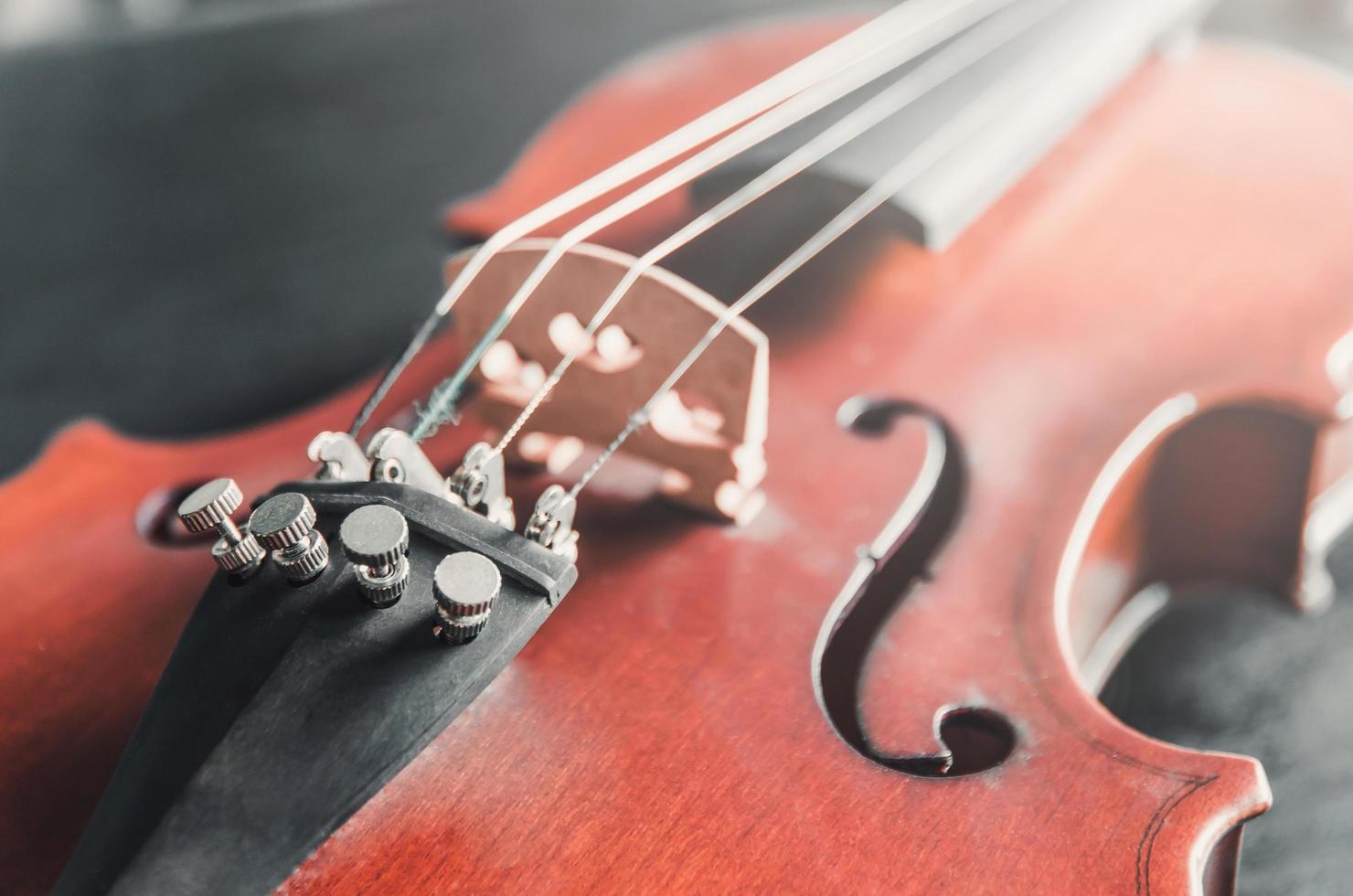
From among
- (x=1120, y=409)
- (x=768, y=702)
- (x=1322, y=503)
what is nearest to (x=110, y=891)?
(x=768, y=702)

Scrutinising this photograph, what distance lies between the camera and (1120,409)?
0.93 m

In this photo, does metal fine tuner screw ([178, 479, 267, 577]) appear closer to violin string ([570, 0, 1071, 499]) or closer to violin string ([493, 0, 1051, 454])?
violin string ([493, 0, 1051, 454])

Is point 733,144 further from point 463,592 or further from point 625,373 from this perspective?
point 463,592

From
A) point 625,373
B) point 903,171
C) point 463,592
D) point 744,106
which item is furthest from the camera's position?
point 744,106

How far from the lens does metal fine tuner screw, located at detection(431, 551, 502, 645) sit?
1.77ft

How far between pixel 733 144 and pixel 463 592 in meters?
0.71

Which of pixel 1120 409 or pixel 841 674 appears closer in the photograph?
pixel 841 674

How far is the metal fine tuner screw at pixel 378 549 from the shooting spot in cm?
54

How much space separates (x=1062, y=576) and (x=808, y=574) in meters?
0.19

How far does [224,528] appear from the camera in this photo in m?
0.58

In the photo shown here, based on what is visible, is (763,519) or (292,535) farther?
(763,519)

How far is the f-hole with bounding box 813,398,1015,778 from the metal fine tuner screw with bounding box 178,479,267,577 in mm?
342

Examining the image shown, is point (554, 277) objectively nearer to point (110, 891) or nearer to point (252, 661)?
point (252, 661)

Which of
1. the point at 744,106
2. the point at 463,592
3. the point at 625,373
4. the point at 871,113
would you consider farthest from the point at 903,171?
the point at 463,592
